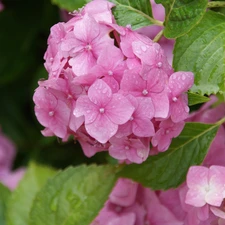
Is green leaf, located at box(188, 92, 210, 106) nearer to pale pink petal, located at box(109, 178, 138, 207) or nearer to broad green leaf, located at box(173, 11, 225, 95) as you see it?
broad green leaf, located at box(173, 11, 225, 95)

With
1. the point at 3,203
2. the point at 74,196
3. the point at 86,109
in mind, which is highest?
the point at 86,109

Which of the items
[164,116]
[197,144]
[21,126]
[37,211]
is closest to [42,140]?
[21,126]

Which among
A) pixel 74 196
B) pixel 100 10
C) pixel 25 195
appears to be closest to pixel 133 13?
pixel 100 10

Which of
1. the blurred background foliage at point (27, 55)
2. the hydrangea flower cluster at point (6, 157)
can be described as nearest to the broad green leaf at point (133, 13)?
the blurred background foliage at point (27, 55)

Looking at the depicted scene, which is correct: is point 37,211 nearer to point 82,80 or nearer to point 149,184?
point 149,184

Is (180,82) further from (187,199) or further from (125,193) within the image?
(125,193)

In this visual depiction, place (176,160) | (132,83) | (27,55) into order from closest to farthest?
1. (132,83)
2. (176,160)
3. (27,55)

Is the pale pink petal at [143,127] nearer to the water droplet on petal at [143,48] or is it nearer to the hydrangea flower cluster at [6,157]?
the water droplet on petal at [143,48]
